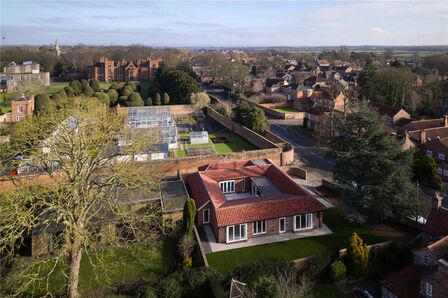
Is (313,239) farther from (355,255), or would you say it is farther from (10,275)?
(10,275)

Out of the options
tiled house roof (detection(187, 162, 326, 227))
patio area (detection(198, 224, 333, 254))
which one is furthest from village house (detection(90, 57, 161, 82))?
patio area (detection(198, 224, 333, 254))

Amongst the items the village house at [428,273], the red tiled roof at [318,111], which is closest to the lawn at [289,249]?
the village house at [428,273]

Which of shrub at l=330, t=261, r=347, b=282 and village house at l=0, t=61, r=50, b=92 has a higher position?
village house at l=0, t=61, r=50, b=92

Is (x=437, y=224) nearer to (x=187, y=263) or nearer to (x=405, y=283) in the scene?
(x=405, y=283)

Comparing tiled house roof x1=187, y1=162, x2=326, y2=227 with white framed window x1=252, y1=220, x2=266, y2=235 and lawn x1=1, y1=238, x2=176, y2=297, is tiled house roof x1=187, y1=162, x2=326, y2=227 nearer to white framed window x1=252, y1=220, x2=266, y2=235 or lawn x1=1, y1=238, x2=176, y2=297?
white framed window x1=252, y1=220, x2=266, y2=235

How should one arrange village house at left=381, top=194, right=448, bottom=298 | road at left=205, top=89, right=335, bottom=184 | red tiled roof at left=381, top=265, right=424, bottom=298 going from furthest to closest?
road at left=205, top=89, right=335, bottom=184, red tiled roof at left=381, top=265, right=424, bottom=298, village house at left=381, top=194, right=448, bottom=298

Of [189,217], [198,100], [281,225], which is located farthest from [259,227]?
[198,100]

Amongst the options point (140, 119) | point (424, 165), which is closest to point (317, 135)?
point (424, 165)

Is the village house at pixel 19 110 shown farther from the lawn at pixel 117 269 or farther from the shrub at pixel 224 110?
the lawn at pixel 117 269
